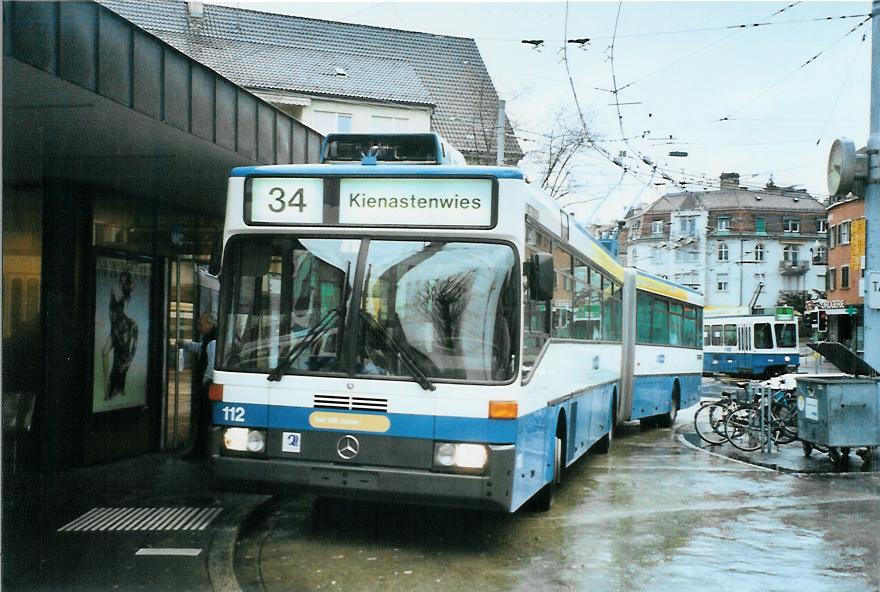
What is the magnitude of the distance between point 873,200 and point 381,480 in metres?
9.70

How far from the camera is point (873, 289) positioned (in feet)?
41.2

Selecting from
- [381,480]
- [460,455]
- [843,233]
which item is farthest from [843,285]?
[381,480]

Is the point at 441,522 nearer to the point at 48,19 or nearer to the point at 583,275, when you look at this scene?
the point at 583,275

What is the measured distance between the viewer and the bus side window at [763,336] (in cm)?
4088

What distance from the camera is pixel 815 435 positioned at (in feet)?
40.0

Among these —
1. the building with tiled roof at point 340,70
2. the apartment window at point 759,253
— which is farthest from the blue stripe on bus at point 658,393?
the apartment window at point 759,253

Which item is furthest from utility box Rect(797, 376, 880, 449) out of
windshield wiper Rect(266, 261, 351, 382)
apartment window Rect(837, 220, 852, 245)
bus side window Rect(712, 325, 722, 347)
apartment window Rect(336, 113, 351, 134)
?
apartment window Rect(837, 220, 852, 245)

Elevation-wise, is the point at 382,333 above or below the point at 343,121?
below

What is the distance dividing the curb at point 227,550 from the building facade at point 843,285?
4982cm

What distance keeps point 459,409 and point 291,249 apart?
1.83 m

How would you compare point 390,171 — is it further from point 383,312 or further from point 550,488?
point 550,488

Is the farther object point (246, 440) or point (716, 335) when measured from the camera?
point (716, 335)

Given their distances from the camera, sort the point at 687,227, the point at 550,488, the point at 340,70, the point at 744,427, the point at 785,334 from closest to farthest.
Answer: the point at 550,488, the point at 744,427, the point at 340,70, the point at 785,334, the point at 687,227

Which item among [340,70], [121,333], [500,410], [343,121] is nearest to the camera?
[500,410]
